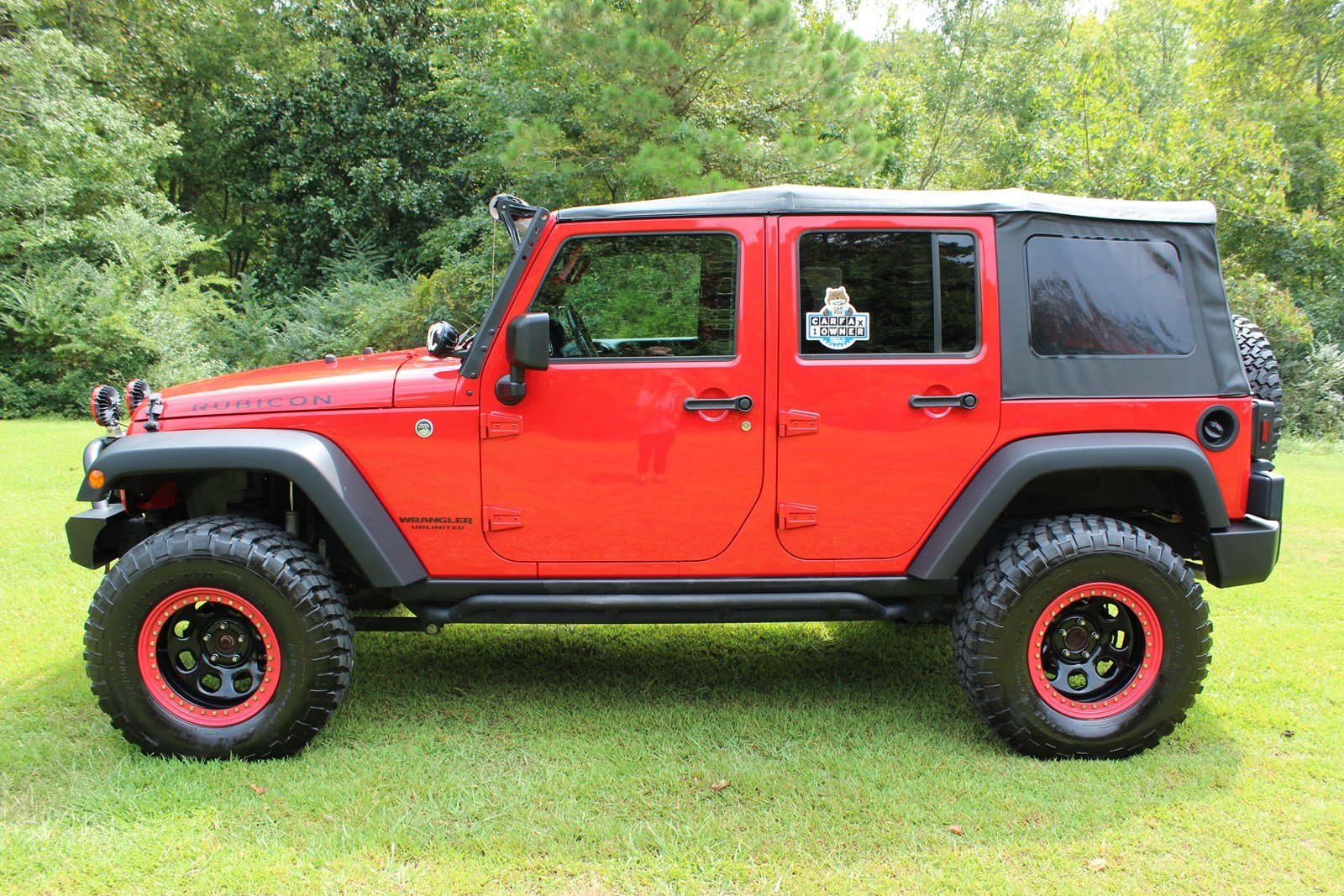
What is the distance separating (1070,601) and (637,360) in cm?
179

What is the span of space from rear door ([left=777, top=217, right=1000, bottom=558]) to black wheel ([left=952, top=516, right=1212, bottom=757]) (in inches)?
15.8

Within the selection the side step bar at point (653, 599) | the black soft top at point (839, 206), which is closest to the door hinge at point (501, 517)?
the side step bar at point (653, 599)

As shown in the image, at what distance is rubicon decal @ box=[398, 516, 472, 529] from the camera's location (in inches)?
137

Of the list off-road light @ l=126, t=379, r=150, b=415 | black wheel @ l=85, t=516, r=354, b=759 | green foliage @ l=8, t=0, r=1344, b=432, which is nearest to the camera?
black wheel @ l=85, t=516, r=354, b=759

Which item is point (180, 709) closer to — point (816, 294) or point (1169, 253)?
point (816, 294)

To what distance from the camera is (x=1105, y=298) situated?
3.53 m

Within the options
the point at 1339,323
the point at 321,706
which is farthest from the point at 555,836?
the point at 1339,323

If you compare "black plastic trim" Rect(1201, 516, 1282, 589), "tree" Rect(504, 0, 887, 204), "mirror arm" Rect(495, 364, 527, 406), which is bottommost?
"black plastic trim" Rect(1201, 516, 1282, 589)

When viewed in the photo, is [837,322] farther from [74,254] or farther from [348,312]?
[74,254]

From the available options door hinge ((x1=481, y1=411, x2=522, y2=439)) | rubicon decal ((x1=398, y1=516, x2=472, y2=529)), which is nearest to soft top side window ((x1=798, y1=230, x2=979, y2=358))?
door hinge ((x1=481, y1=411, x2=522, y2=439))

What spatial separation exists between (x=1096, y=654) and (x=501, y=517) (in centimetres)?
227

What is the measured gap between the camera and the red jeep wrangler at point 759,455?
3.40 metres

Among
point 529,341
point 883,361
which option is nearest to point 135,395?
point 529,341

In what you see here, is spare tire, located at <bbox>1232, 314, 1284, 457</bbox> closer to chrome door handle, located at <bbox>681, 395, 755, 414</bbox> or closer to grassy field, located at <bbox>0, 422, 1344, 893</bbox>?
grassy field, located at <bbox>0, 422, 1344, 893</bbox>
